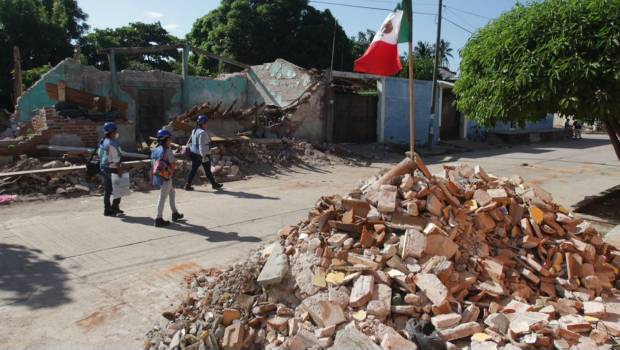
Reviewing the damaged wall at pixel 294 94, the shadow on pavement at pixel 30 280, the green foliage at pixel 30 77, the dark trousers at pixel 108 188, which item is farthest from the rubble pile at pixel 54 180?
the green foliage at pixel 30 77

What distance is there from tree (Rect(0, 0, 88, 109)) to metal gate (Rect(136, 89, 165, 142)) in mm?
11549

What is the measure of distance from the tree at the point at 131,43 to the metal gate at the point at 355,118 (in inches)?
610

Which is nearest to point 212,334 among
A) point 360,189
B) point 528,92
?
point 360,189

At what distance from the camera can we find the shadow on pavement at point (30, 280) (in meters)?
4.49

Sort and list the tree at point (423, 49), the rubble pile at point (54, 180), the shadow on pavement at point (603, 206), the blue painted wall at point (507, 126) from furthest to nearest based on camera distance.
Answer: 1. the tree at point (423, 49)
2. the blue painted wall at point (507, 126)
3. the rubble pile at point (54, 180)
4. the shadow on pavement at point (603, 206)

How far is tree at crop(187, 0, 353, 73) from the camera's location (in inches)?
1180

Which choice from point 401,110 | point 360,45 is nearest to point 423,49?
point 360,45

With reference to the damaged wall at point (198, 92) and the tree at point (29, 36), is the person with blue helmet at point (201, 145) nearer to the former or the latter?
the damaged wall at point (198, 92)

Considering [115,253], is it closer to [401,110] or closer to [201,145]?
[201,145]

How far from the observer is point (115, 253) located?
19.2ft

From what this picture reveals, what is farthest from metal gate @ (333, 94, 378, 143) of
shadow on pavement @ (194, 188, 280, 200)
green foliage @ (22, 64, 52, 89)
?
green foliage @ (22, 64, 52, 89)

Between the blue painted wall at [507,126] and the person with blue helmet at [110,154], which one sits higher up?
the blue painted wall at [507,126]

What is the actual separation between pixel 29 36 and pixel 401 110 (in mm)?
19015

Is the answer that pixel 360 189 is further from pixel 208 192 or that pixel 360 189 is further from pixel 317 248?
pixel 208 192
